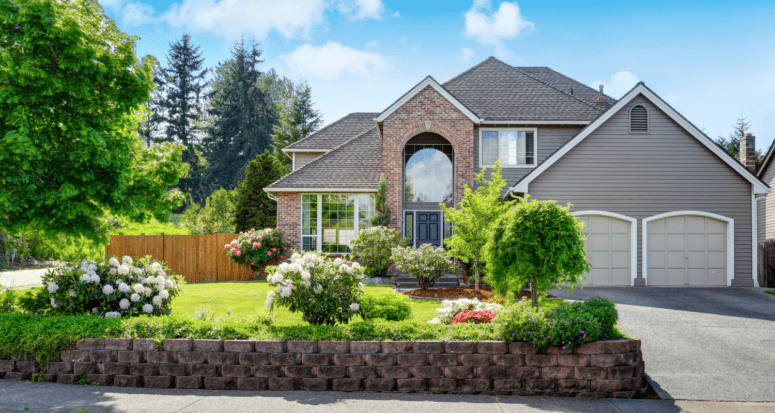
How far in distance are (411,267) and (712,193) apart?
959cm

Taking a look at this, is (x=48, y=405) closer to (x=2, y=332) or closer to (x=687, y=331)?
(x=2, y=332)

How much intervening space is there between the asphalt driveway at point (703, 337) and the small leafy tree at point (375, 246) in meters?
5.65

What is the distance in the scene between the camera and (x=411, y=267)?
13422mm

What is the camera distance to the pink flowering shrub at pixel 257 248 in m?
17.0

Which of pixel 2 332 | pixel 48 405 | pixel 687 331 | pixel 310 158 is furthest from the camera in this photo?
pixel 310 158

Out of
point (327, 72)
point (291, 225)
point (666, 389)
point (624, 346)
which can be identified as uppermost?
point (327, 72)

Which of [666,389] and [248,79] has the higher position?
[248,79]

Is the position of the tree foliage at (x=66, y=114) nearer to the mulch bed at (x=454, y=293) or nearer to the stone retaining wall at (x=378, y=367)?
the stone retaining wall at (x=378, y=367)

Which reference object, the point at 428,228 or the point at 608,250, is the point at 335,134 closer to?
the point at 428,228

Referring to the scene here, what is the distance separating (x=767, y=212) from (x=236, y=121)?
135 feet

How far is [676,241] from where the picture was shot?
566 inches

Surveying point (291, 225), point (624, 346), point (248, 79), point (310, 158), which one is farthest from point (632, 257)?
point (248, 79)

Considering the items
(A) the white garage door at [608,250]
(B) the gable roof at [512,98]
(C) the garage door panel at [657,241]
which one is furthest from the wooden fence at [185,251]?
(C) the garage door panel at [657,241]

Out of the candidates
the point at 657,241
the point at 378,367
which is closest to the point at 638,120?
the point at 657,241
